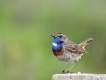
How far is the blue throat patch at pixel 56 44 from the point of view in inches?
375

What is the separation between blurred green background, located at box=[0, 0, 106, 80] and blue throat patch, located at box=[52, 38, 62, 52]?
457 centimetres

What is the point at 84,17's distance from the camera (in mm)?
16125

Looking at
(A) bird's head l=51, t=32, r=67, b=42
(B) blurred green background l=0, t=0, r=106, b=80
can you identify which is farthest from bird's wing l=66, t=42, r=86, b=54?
(B) blurred green background l=0, t=0, r=106, b=80

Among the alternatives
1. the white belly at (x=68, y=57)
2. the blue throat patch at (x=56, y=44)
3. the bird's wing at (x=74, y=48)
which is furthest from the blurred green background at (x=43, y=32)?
the blue throat patch at (x=56, y=44)

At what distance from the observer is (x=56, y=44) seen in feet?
31.5

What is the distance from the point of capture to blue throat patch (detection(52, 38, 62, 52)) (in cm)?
954

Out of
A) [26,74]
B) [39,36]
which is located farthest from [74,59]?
[39,36]

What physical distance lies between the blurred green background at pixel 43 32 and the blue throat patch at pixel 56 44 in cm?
457

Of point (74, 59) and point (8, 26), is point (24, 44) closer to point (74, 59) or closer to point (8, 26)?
point (8, 26)

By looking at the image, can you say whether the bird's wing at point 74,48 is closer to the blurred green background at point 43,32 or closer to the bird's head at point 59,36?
the bird's head at point 59,36

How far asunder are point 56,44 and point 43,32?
571 centimetres

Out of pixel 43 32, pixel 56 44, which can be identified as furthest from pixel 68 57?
pixel 43 32

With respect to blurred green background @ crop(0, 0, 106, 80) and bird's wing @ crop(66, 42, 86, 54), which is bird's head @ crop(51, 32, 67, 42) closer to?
bird's wing @ crop(66, 42, 86, 54)

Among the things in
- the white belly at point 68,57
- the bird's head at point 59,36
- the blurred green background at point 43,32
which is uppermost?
the blurred green background at point 43,32
